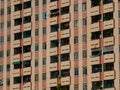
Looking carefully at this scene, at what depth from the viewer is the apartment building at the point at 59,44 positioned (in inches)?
4225

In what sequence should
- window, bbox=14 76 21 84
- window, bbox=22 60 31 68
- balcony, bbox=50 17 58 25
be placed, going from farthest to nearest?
window, bbox=14 76 21 84 < window, bbox=22 60 31 68 < balcony, bbox=50 17 58 25

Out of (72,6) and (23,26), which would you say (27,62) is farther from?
(72,6)

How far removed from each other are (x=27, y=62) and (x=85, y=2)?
19.3 m

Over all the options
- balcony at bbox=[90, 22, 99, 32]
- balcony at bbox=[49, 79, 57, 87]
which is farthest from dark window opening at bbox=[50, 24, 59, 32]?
balcony at bbox=[49, 79, 57, 87]

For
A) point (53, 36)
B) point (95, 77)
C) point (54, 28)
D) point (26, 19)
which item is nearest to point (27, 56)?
point (53, 36)

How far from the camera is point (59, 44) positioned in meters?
115

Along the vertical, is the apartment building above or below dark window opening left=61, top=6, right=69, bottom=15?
below

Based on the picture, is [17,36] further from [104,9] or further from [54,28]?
[104,9]

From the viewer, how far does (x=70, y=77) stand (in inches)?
4400

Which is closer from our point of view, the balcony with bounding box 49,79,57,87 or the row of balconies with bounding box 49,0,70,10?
the balcony with bounding box 49,79,57,87

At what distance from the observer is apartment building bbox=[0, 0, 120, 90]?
352 feet

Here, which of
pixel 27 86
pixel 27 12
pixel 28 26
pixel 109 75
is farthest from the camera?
pixel 27 12

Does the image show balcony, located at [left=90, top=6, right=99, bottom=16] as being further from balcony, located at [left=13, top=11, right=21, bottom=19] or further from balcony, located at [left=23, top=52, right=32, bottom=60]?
balcony, located at [left=13, top=11, right=21, bottom=19]

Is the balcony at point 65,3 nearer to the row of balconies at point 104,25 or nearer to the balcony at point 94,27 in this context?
the balcony at point 94,27
